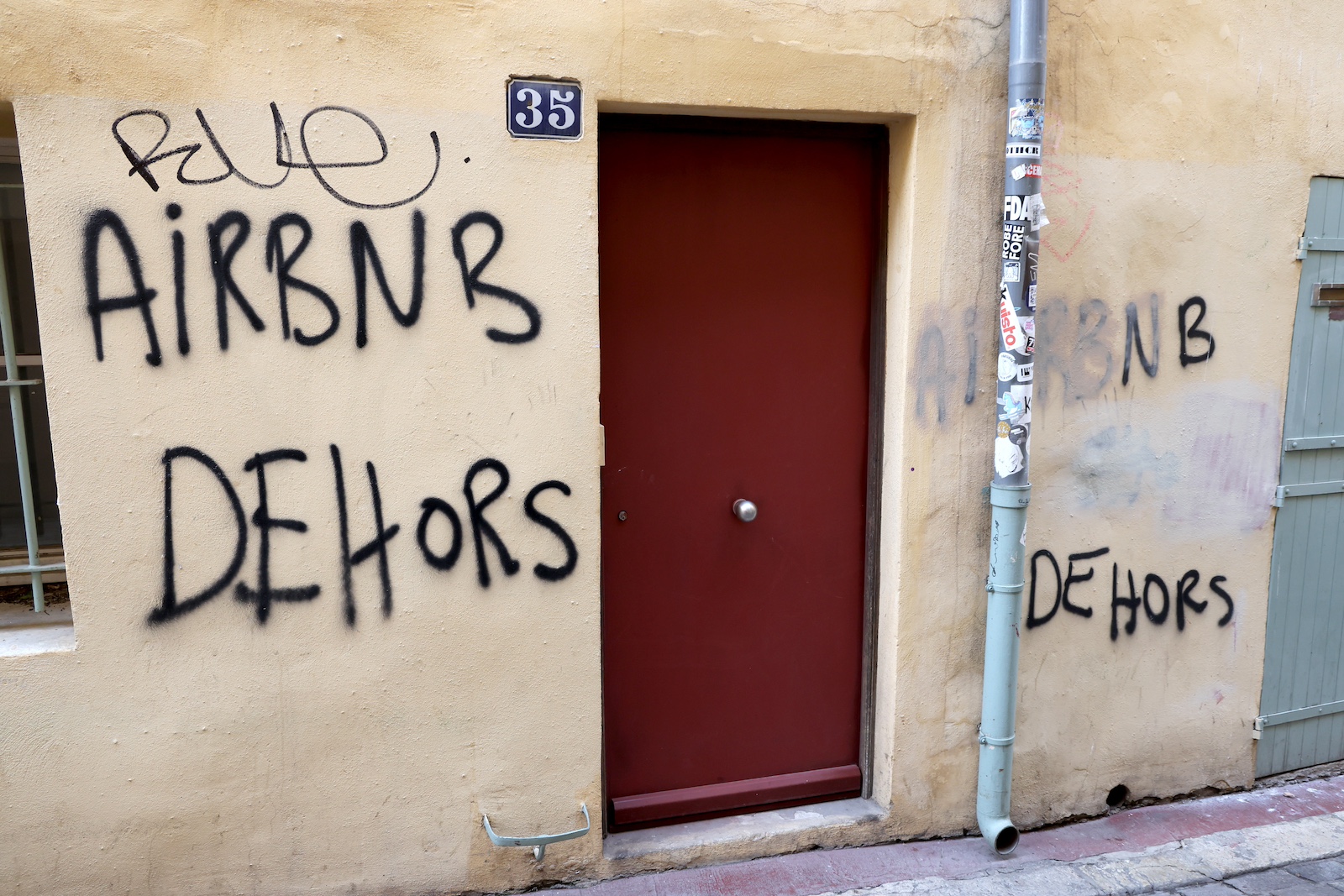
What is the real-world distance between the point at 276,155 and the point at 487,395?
0.89 meters

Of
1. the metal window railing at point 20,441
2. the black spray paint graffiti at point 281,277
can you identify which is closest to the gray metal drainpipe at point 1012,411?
the black spray paint graffiti at point 281,277

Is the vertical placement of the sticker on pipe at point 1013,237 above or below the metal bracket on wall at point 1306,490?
above

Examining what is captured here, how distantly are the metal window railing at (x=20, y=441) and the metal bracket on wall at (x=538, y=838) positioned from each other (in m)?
1.52

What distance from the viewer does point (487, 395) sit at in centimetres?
292

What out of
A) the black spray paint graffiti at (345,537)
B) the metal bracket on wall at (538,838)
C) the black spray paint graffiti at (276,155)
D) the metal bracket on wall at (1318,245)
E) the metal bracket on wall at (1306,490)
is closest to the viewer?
the black spray paint graffiti at (276,155)

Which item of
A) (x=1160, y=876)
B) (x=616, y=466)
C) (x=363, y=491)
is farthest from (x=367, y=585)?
(x=1160, y=876)

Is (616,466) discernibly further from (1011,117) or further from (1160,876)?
(1160,876)

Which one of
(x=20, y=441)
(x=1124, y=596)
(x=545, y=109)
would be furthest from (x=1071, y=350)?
(x=20, y=441)

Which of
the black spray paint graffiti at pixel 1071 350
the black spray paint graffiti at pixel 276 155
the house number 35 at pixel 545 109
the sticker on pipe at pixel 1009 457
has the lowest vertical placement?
the sticker on pipe at pixel 1009 457

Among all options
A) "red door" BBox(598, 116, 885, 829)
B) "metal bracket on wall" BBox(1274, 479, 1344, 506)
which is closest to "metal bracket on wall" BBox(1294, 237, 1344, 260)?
"metal bracket on wall" BBox(1274, 479, 1344, 506)

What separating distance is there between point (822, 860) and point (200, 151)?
2974 mm

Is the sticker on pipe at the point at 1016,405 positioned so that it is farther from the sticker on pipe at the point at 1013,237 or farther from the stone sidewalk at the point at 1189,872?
the stone sidewalk at the point at 1189,872

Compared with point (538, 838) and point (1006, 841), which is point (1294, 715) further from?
point (538, 838)

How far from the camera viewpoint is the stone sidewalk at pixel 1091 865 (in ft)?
10.5
